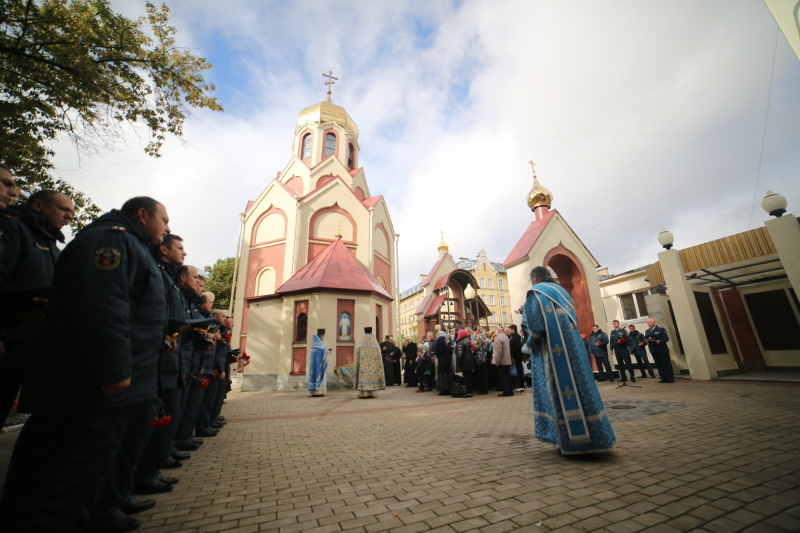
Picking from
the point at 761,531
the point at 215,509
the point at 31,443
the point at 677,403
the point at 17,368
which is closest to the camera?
the point at 31,443

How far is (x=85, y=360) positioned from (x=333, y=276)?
1343 centimetres

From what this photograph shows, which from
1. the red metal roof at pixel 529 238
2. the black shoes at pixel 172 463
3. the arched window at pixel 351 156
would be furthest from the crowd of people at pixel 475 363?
the arched window at pixel 351 156

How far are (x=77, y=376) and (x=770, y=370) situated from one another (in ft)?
55.4

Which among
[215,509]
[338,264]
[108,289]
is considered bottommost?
[215,509]

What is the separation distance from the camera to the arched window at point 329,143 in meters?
24.8

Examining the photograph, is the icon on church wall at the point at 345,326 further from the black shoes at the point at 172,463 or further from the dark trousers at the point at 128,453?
the dark trousers at the point at 128,453

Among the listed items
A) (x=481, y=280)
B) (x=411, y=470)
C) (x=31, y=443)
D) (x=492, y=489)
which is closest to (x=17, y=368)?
(x=31, y=443)

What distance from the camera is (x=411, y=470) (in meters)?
3.14

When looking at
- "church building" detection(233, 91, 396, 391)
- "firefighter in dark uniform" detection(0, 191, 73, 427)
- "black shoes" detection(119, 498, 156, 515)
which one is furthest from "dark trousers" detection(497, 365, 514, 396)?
"firefighter in dark uniform" detection(0, 191, 73, 427)

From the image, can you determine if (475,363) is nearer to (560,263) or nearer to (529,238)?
(529,238)

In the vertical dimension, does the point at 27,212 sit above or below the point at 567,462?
above

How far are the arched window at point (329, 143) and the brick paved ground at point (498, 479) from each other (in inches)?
898

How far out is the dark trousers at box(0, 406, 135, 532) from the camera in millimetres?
1400

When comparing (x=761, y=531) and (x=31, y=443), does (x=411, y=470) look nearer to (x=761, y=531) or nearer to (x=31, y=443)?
(x=761, y=531)
